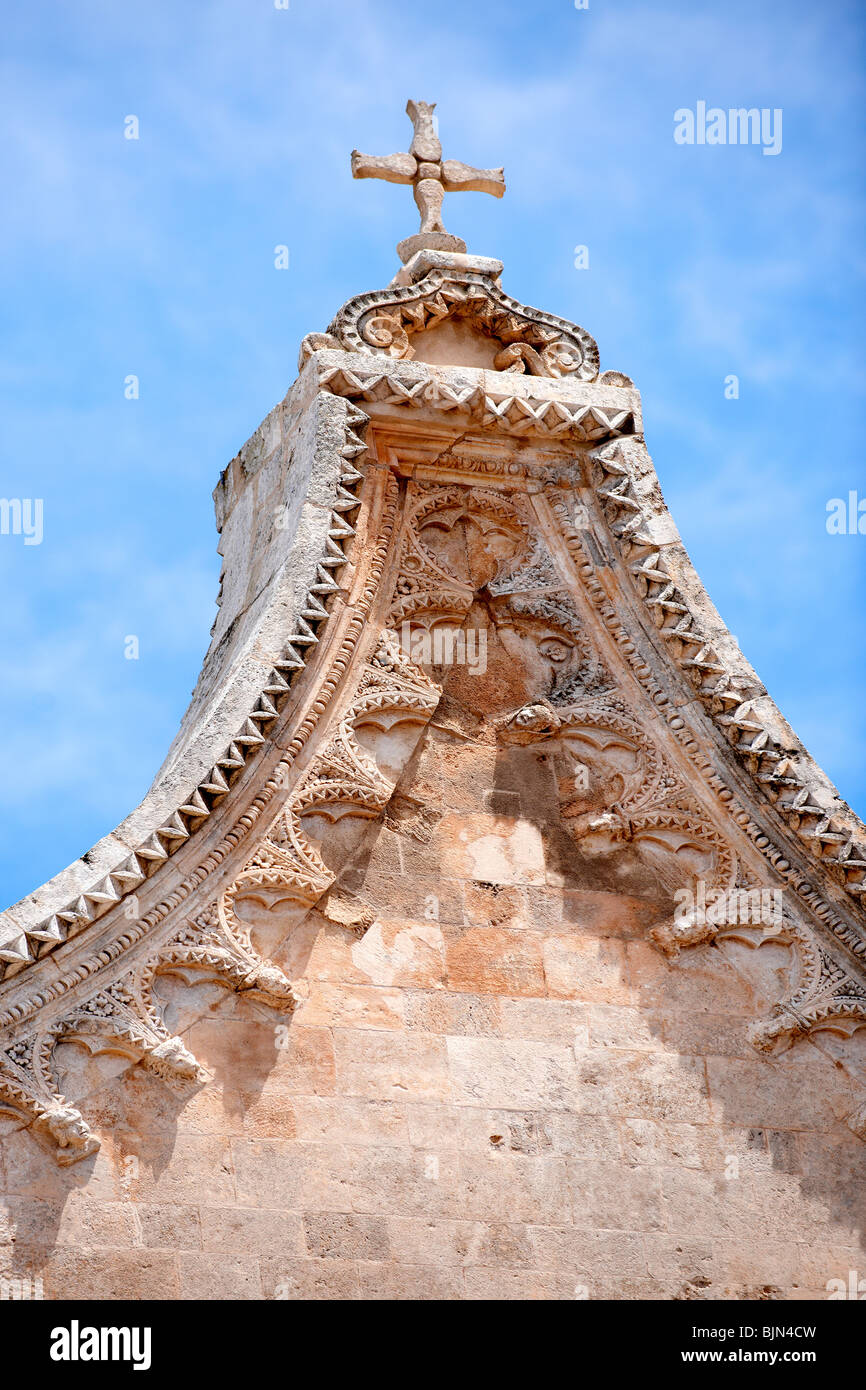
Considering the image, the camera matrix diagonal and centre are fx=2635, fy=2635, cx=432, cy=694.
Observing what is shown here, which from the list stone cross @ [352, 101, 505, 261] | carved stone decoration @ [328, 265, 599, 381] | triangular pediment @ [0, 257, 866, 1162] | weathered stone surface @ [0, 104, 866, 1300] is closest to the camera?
weathered stone surface @ [0, 104, 866, 1300]

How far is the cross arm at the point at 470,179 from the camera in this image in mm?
15852

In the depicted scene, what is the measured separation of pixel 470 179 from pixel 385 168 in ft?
1.72

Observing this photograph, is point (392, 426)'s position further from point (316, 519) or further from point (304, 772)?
point (304, 772)

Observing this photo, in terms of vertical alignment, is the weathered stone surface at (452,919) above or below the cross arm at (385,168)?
below

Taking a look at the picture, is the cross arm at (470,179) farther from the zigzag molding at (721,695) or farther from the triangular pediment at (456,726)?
the zigzag molding at (721,695)

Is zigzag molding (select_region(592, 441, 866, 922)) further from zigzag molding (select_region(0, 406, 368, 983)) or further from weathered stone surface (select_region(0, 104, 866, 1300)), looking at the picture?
zigzag molding (select_region(0, 406, 368, 983))

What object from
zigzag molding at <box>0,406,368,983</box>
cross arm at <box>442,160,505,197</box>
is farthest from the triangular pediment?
cross arm at <box>442,160,505,197</box>

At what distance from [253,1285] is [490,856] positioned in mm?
2690

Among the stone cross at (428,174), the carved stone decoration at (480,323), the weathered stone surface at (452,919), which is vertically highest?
the stone cross at (428,174)

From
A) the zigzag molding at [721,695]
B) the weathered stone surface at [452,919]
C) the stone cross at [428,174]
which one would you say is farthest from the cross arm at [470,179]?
the zigzag molding at [721,695]

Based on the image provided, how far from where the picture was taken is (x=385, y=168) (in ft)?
51.7

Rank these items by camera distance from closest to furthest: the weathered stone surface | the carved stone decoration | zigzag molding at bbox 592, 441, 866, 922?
the weathered stone surface
zigzag molding at bbox 592, 441, 866, 922
the carved stone decoration

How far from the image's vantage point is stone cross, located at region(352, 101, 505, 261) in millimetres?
15688
